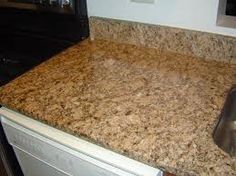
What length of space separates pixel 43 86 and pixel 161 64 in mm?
513

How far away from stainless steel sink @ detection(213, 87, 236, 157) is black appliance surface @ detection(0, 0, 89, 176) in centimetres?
79

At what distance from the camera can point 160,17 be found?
1.15 meters

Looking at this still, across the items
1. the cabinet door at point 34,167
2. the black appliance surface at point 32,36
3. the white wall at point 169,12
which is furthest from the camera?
the black appliance surface at point 32,36

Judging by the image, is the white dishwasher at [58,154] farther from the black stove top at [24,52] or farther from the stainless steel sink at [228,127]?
the black stove top at [24,52]

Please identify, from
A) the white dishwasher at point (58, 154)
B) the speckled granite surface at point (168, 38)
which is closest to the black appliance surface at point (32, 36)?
the speckled granite surface at point (168, 38)

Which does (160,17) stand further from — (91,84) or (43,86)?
(43,86)

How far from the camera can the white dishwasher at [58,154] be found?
2.40ft

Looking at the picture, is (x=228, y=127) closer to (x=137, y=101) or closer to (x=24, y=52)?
(x=137, y=101)

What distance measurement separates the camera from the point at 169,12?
1.12 meters

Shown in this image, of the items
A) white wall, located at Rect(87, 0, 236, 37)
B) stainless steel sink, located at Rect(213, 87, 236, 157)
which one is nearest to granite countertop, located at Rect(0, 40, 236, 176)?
stainless steel sink, located at Rect(213, 87, 236, 157)

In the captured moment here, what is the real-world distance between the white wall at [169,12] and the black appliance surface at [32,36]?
0.43 feet

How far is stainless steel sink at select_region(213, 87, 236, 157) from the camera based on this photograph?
2.58 ft

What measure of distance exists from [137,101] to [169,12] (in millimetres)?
472

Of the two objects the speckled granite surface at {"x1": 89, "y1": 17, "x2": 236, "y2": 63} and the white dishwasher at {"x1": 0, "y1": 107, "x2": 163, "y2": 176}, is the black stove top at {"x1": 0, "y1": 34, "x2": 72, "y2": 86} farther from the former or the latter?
the white dishwasher at {"x1": 0, "y1": 107, "x2": 163, "y2": 176}
